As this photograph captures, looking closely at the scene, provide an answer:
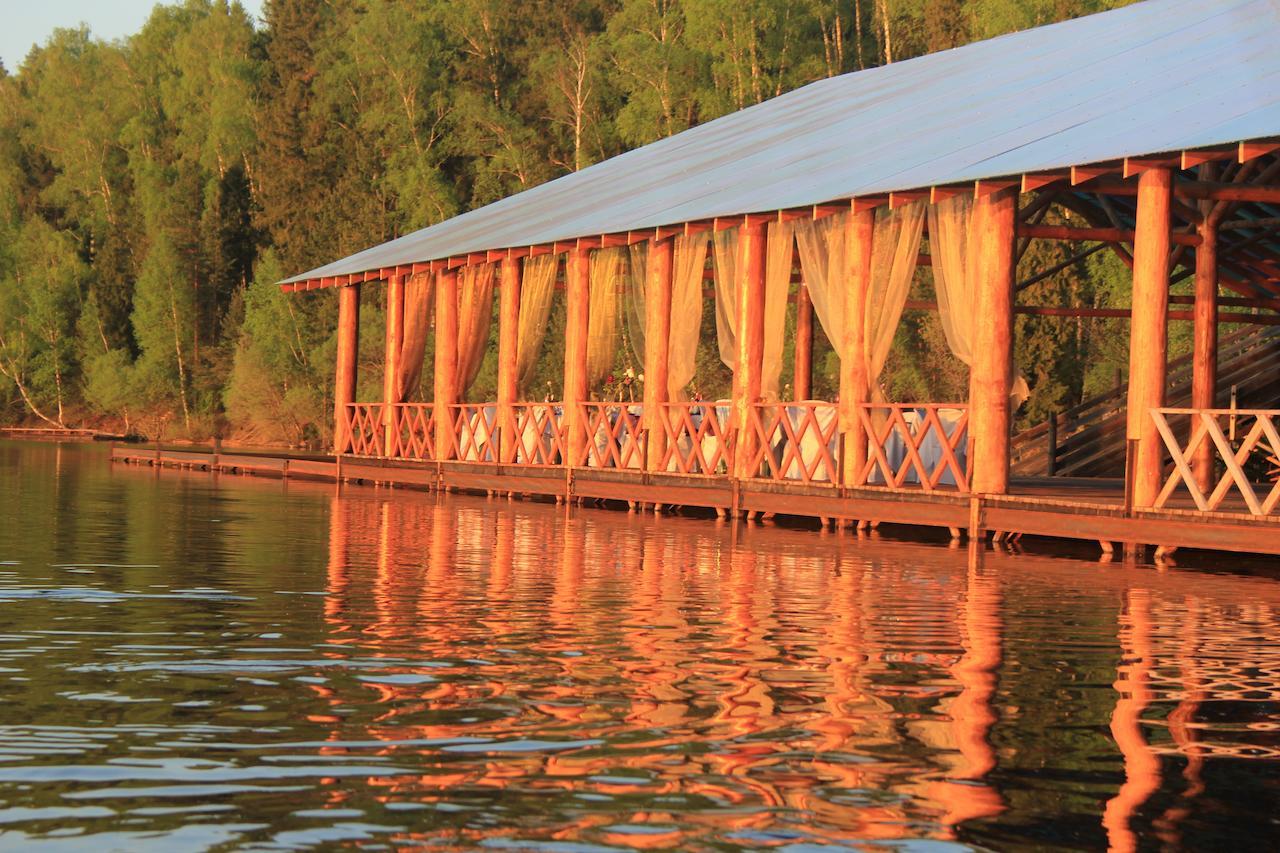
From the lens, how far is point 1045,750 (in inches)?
241

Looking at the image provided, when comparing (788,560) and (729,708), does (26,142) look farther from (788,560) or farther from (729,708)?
(729,708)

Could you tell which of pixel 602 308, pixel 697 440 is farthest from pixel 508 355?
pixel 697 440

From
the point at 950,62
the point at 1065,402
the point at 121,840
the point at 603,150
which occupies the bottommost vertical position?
the point at 121,840

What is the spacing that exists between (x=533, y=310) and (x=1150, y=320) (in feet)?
35.1

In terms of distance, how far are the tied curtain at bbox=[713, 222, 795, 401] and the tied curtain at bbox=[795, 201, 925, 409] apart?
0.33 meters

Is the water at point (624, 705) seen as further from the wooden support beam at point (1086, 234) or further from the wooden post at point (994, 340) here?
the wooden support beam at point (1086, 234)

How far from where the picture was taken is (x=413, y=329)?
27.4 meters

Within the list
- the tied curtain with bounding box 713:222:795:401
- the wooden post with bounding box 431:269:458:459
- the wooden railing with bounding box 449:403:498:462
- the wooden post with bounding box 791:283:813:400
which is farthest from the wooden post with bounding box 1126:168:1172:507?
the wooden post with bounding box 431:269:458:459

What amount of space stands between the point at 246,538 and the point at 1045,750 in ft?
34.3

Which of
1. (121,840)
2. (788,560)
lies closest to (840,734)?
(121,840)

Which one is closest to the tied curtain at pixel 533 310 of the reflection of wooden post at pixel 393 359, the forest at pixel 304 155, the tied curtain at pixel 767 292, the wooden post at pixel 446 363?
the wooden post at pixel 446 363

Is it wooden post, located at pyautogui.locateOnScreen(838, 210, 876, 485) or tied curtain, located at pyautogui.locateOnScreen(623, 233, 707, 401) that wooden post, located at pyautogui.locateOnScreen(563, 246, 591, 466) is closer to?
tied curtain, located at pyautogui.locateOnScreen(623, 233, 707, 401)

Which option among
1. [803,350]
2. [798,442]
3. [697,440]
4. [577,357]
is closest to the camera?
[798,442]

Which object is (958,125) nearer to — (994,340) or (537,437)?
(994,340)
